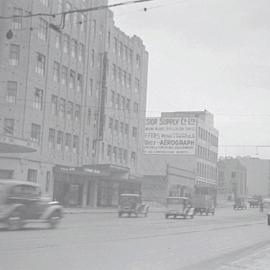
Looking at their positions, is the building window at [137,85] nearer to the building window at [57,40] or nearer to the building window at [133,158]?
the building window at [133,158]

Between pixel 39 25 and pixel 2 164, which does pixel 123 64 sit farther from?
pixel 2 164

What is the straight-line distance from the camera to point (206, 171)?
342 ft

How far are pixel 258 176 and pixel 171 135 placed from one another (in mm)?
73449

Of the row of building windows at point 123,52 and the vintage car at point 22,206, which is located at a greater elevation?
the row of building windows at point 123,52

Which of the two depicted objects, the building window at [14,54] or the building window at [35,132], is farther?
the building window at [35,132]

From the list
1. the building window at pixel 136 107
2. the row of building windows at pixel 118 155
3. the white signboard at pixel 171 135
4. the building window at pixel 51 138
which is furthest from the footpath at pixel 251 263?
the white signboard at pixel 171 135

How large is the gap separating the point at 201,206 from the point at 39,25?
24203mm

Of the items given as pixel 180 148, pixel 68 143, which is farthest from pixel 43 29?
pixel 180 148

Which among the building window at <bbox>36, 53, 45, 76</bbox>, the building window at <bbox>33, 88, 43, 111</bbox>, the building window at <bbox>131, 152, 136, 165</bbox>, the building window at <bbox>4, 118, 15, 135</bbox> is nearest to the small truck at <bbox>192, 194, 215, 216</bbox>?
the building window at <bbox>131, 152, 136, 165</bbox>

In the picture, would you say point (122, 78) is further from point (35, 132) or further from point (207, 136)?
point (207, 136)

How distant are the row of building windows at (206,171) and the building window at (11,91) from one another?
179 ft

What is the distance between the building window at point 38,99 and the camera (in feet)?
160

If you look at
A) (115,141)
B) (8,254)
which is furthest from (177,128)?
(8,254)

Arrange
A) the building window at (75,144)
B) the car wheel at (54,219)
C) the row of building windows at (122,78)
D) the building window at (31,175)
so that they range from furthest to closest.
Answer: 1. the row of building windows at (122,78)
2. the building window at (75,144)
3. the building window at (31,175)
4. the car wheel at (54,219)
